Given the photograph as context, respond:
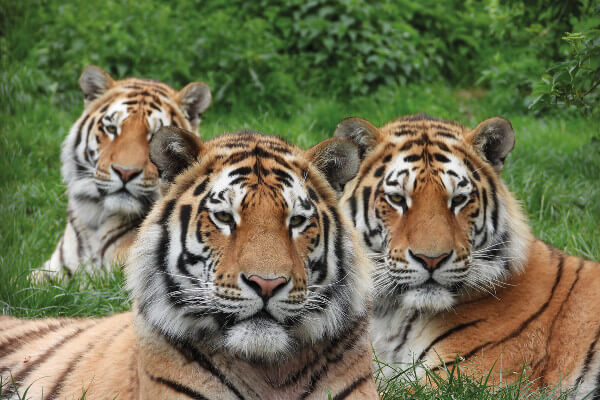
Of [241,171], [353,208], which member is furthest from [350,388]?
[353,208]

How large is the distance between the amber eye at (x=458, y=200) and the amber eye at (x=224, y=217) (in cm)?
148

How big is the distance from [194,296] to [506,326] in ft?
5.91

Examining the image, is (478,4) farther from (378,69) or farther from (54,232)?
(54,232)

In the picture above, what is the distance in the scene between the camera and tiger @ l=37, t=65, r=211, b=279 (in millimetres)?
4895

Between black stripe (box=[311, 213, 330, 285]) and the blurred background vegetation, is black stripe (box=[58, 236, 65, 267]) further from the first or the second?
the blurred background vegetation

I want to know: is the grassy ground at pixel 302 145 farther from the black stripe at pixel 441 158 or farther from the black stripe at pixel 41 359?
the black stripe at pixel 441 158

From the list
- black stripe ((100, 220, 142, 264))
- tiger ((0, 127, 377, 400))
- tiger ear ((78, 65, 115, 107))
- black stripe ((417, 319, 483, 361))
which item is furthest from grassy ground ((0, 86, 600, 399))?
tiger ear ((78, 65, 115, 107))

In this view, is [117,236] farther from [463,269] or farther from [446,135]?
[463,269]

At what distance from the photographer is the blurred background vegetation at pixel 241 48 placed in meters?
8.20

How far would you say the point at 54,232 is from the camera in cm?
575

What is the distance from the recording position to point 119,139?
4988 mm

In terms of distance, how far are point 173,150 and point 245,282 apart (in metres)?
0.66

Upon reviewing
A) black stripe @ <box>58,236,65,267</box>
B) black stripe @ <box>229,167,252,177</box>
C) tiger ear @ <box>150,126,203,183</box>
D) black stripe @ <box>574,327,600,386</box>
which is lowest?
black stripe @ <box>574,327,600,386</box>

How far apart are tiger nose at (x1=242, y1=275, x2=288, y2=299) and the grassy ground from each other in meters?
0.99
